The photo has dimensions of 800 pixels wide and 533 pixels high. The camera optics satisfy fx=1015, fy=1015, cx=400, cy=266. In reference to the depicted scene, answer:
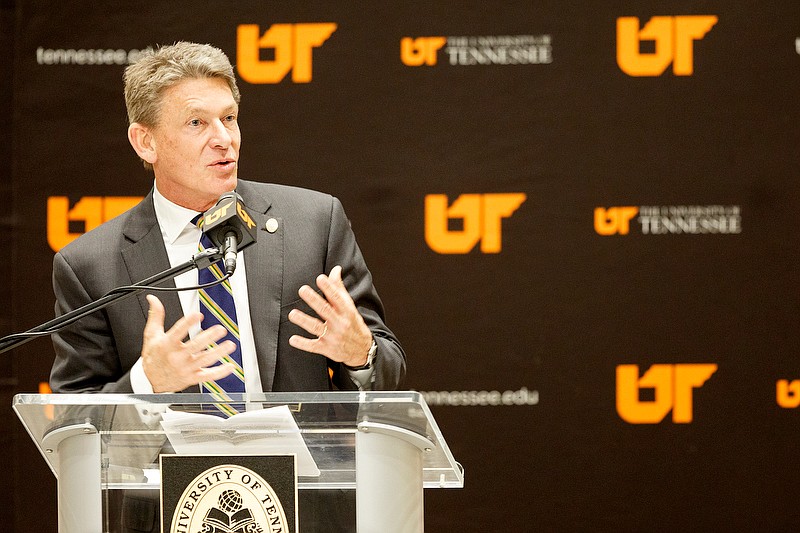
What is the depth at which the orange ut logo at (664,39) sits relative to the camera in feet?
12.9

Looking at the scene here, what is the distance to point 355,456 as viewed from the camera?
5.30 feet

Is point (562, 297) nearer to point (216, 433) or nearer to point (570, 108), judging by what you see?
point (570, 108)

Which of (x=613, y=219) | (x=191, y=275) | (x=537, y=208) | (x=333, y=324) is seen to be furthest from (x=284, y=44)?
(x=333, y=324)

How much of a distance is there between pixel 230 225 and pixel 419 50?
2.39m

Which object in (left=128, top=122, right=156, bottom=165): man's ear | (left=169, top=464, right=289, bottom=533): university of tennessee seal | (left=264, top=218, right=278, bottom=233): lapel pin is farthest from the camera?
(left=128, top=122, right=156, bottom=165): man's ear

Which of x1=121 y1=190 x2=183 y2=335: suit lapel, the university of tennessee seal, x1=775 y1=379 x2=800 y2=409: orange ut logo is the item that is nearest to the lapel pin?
x1=121 y1=190 x2=183 y2=335: suit lapel

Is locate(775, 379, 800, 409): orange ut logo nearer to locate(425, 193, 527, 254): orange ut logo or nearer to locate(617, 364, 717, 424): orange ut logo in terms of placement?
locate(617, 364, 717, 424): orange ut logo

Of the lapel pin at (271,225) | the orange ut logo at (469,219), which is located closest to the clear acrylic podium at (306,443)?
the lapel pin at (271,225)

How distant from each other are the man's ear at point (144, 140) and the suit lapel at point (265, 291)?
0.31m

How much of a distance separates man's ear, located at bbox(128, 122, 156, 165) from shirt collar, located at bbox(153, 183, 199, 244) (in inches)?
5.2

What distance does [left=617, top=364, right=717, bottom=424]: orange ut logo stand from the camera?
391 centimetres

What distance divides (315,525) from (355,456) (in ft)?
0.41

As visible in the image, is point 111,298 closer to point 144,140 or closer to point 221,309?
point 221,309

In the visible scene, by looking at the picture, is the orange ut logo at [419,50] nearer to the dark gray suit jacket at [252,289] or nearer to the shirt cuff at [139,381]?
the dark gray suit jacket at [252,289]
